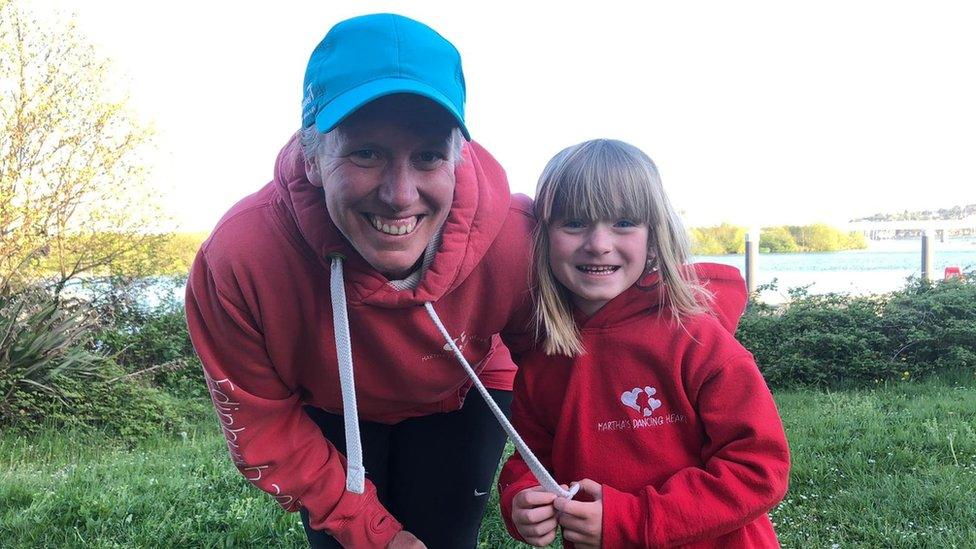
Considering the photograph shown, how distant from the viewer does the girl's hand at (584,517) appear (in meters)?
1.65

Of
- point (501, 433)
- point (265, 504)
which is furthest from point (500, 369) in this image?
point (265, 504)

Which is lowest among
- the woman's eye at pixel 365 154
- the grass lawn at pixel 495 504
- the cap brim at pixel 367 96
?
the grass lawn at pixel 495 504

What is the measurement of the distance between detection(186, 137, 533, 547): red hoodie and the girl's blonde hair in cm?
10

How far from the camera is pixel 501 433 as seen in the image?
244cm

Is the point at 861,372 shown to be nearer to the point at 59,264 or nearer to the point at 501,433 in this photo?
the point at 501,433

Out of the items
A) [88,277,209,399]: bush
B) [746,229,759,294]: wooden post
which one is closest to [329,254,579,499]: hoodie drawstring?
[88,277,209,399]: bush

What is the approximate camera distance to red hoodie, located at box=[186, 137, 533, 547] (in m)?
1.75

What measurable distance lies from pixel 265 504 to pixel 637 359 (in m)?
2.35

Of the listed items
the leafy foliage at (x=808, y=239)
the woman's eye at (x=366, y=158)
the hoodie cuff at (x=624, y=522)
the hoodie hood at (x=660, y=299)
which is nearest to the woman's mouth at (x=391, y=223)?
the woman's eye at (x=366, y=158)

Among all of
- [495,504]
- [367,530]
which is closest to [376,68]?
[367,530]

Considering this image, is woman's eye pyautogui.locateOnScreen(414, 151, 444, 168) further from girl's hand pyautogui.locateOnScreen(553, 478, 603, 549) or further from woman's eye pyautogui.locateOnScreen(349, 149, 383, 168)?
girl's hand pyautogui.locateOnScreen(553, 478, 603, 549)

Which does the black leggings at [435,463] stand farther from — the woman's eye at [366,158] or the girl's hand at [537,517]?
the woman's eye at [366,158]

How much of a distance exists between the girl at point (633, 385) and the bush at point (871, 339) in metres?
4.83

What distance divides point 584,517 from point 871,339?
5.46m
